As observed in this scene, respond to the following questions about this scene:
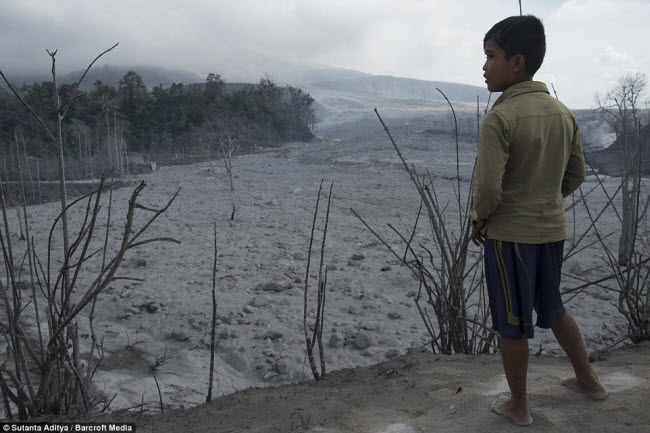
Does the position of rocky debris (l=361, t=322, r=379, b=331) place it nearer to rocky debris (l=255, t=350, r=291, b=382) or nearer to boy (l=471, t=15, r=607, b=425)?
rocky debris (l=255, t=350, r=291, b=382)

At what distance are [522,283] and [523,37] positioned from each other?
79 centimetres

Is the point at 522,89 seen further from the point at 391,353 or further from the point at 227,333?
the point at 227,333

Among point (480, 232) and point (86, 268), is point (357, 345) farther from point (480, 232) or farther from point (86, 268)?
point (86, 268)

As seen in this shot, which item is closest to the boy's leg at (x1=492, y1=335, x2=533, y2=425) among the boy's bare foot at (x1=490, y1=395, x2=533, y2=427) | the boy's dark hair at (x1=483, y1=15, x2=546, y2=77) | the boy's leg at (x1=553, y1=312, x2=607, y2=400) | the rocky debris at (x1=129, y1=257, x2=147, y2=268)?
the boy's bare foot at (x1=490, y1=395, x2=533, y2=427)

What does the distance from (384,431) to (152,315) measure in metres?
3.77

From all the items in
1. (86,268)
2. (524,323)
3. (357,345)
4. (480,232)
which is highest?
(480,232)

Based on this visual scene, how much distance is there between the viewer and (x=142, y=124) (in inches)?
1195

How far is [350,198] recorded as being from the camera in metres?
13.2

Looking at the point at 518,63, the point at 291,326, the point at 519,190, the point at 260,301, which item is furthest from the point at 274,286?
the point at 518,63

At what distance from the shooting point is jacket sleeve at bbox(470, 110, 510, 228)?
147 cm

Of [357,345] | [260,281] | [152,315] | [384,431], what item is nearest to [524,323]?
[384,431]

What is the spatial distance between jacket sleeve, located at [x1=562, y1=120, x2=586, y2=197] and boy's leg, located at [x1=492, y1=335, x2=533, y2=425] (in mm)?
648

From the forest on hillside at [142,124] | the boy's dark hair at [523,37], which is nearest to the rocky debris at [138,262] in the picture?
the boy's dark hair at [523,37]

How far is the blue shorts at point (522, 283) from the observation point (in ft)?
5.04
